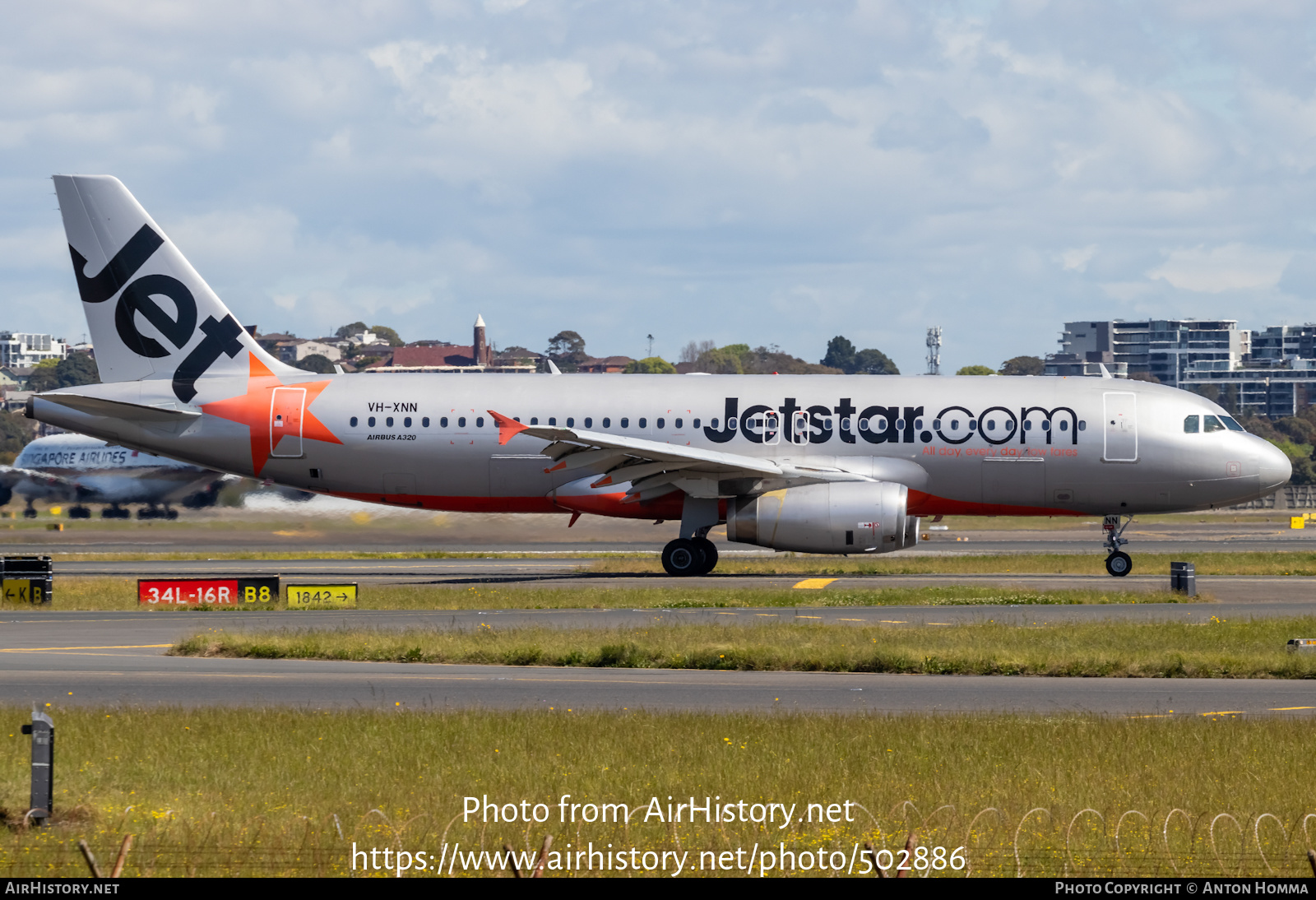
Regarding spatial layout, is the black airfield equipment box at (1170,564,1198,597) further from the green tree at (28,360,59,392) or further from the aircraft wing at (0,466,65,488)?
the green tree at (28,360,59,392)

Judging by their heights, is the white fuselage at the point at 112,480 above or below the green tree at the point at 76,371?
below

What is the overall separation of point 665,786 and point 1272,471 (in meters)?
30.2

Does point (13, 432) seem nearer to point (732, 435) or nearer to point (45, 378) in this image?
point (45, 378)

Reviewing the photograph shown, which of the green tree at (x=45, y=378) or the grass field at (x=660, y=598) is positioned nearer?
the grass field at (x=660, y=598)

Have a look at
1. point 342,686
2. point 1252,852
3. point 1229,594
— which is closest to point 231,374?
point 342,686

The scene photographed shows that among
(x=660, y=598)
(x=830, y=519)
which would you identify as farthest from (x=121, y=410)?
(x=830, y=519)

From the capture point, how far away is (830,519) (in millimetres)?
35531

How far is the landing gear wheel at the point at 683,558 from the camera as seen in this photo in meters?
37.8

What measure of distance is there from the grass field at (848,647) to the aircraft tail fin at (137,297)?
16.9 meters

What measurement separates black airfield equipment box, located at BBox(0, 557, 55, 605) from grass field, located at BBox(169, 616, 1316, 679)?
8.81m

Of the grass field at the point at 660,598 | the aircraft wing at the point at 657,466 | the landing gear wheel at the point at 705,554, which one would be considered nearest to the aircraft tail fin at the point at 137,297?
the grass field at the point at 660,598

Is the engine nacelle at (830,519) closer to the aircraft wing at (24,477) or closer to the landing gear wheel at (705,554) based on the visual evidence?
the landing gear wheel at (705,554)

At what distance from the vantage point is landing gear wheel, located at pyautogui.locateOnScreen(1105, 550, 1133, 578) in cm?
3875

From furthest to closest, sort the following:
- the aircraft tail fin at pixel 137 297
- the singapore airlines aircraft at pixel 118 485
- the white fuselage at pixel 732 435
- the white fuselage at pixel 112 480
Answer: the white fuselage at pixel 112 480 < the singapore airlines aircraft at pixel 118 485 < the aircraft tail fin at pixel 137 297 < the white fuselage at pixel 732 435
